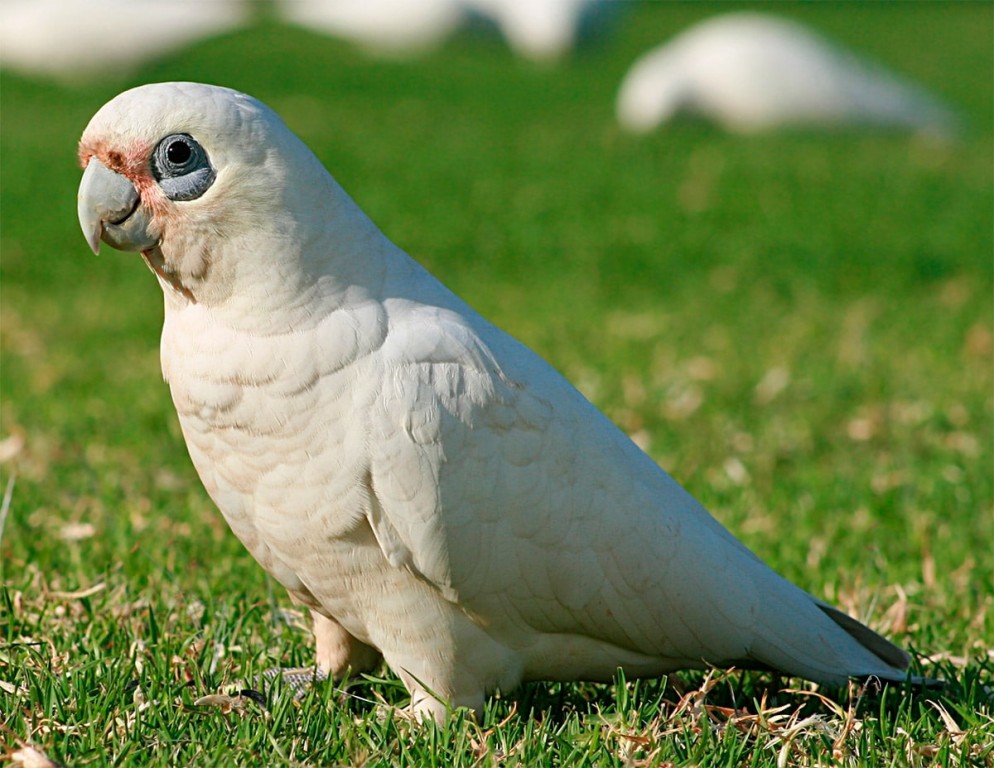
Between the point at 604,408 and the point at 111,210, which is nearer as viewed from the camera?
the point at 111,210

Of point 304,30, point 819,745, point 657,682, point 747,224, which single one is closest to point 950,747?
point 819,745

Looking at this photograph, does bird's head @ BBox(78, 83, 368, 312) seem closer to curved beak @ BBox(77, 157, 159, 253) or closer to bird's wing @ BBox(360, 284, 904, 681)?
curved beak @ BBox(77, 157, 159, 253)

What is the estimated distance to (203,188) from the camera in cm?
225

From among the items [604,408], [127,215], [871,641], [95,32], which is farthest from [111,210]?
[95,32]

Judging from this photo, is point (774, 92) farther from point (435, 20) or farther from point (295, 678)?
point (295, 678)

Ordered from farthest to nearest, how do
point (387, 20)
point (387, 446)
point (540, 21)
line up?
point (540, 21) < point (387, 20) < point (387, 446)

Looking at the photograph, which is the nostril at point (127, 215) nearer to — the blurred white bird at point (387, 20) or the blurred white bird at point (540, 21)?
the blurred white bird at point (387, 20)

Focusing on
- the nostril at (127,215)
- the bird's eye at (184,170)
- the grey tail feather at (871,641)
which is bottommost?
the grey tail feather at (871,641)

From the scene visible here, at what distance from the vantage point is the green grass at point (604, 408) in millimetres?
2406

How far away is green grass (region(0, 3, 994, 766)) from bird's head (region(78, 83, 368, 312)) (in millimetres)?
865

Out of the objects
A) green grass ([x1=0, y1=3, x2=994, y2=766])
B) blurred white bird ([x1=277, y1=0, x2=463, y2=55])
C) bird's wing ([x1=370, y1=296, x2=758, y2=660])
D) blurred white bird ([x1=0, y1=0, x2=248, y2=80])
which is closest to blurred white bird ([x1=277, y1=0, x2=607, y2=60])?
blurred white bird ([x1=277, y1=0, x2=463, y2=55])

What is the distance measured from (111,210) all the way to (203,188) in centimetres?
18

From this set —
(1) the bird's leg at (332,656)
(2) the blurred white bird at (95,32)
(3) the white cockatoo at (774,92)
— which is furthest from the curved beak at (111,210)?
(2) the blurred white bird at (95,32)

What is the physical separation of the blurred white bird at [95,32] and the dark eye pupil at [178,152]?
10626mm
